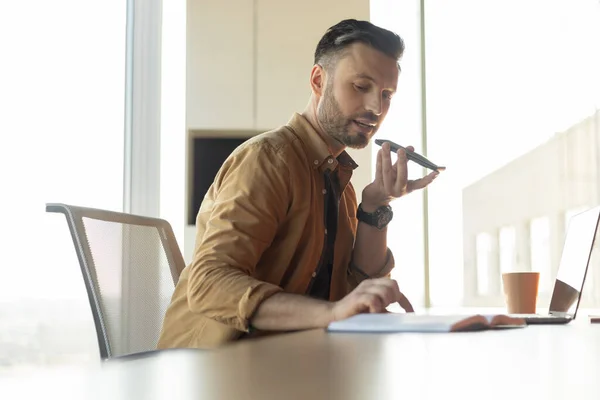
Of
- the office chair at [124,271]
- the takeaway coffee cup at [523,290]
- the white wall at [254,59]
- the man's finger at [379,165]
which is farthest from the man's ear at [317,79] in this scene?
the white wall at [254,59]

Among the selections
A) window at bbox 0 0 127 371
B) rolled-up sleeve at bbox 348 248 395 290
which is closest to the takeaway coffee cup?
rolled-up sleeve at bbox 348 248 395 290

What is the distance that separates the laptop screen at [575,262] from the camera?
5.21ft

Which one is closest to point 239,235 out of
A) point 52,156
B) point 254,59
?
point 52,156

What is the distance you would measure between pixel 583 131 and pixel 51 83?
8.47 feet

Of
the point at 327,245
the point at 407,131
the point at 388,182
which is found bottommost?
the point at 327,245

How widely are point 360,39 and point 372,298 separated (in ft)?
2.92

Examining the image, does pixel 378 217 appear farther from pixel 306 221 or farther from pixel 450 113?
pixel 450 113

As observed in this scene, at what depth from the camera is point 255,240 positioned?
4.78ft

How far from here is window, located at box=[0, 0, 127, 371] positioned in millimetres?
2168

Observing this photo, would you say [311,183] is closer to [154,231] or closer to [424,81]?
[154,231]

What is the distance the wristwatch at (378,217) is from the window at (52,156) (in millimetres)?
1037

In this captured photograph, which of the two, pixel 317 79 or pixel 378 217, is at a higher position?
pixel 317 79

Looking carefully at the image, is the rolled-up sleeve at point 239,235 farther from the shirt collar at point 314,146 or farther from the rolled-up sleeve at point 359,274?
the rolled-up sleeve at point 359,274

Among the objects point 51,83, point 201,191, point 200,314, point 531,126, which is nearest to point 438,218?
point 531,126
